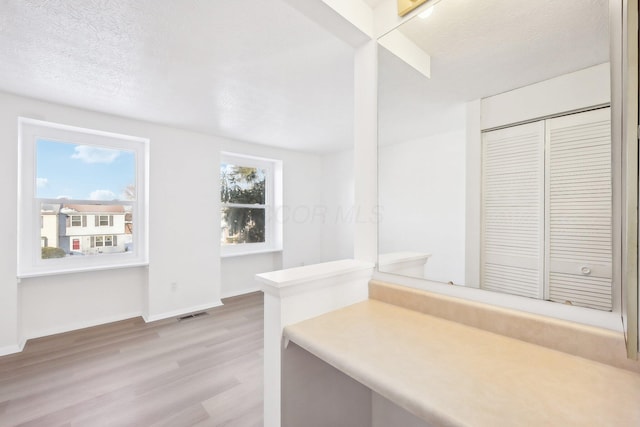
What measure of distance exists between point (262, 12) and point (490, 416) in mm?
1773

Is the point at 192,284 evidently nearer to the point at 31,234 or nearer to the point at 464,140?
the point at 31,234

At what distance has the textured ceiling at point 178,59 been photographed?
1355 mm

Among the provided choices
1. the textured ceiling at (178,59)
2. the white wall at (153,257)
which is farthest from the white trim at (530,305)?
the white wall at (153,257)

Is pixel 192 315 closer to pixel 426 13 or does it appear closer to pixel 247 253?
pixel 247 253

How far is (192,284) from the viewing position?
338 centimetres

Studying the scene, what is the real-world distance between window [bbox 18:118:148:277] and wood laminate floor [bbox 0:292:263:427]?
778 mm

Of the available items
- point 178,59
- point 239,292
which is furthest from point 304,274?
point 239,292

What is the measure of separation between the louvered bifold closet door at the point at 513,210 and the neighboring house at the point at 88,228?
3.63 metres

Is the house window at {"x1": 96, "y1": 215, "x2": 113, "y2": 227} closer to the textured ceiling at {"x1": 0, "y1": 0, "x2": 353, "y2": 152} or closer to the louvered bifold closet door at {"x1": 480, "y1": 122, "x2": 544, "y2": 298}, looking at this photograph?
the textured ceiling at {"x1": 0, "y1": 0, "x2": 353, "y2": 152}

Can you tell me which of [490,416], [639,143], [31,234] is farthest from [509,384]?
[31,234]

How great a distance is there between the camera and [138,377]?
1.99 m

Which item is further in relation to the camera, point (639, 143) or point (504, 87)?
point (504, 87)

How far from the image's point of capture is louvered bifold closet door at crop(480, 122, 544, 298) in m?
0.88

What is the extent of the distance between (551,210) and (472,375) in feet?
1.92
